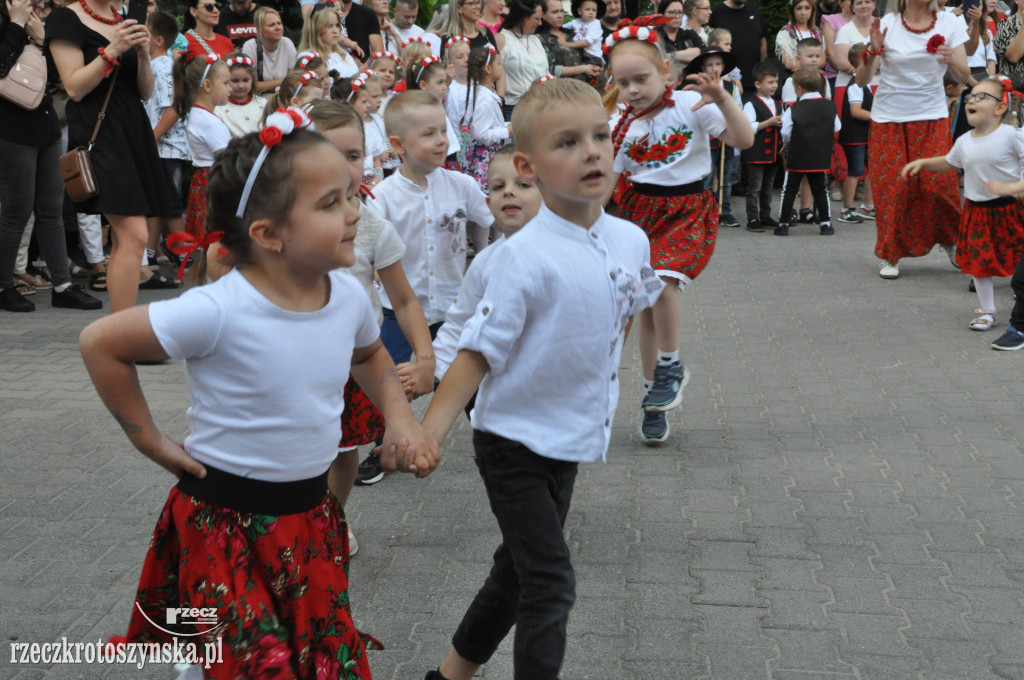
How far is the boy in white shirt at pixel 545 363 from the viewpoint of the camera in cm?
263

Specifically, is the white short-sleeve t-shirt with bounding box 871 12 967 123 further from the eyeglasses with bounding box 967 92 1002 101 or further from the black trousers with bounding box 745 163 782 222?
the black trousers with bounding box 745 163 782 222

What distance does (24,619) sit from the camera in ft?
11.6

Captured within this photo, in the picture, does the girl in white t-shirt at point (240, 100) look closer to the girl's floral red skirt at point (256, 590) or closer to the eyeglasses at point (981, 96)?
the eyeglasses at point (981, 96)

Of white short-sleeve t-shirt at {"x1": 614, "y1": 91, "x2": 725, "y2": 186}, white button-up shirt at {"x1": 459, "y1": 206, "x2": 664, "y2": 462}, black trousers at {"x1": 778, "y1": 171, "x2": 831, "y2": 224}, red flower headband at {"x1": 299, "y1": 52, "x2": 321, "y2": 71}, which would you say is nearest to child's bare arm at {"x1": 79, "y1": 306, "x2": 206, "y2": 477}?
white button-up shirt at {"x1": 459, "y1": 206, "x2": 664, "y2": 462}

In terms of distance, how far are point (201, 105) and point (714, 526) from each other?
234 inches

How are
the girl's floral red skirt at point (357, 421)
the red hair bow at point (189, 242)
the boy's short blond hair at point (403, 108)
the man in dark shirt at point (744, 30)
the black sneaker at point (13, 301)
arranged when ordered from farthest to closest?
the man in dark shirt at point (744, 30) < the black sneaker at point (13, 301) < the boy's short blond hair at point (403, 108) < the girl's floral red skirt at point (357, 421) < the red hair bow at point (189, 242)

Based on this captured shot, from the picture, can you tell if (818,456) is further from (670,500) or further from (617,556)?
(617,556)

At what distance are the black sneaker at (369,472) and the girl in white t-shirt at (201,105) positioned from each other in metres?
4.11

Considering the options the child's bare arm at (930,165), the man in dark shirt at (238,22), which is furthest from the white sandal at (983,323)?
the man in dark shirt at (238,22)

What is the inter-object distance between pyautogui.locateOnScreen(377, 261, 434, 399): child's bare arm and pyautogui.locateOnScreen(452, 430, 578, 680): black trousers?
1.75ft

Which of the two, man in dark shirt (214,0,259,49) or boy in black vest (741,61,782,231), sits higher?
man in dark shirt (214,0,259,49)

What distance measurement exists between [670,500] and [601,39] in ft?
32.9

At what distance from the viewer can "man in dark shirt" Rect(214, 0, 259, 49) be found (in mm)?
10969

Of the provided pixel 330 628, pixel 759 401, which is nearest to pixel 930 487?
pixel 759 401
